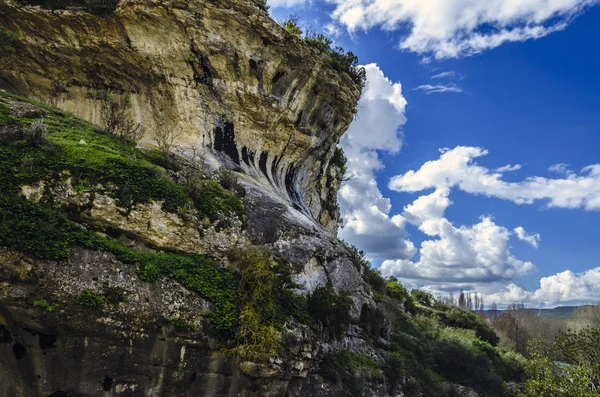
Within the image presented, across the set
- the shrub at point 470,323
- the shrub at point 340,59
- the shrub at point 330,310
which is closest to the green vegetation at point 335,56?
the shrub at point 340,59

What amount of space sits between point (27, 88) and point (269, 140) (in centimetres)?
1132

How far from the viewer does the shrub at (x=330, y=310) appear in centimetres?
1201

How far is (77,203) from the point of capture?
376 inches

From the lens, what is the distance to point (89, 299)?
7.93 meters

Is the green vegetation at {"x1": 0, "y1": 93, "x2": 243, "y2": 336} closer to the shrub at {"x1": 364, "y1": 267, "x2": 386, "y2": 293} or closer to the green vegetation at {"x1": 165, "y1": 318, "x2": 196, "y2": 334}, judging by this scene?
the green vegetation at {"x1": 165, "y1": 318, "x2": 196, "y2": 334}

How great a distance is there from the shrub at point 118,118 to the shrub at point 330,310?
861 cm

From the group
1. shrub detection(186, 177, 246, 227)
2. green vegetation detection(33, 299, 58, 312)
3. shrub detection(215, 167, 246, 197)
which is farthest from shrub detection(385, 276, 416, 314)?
green vegetation detection(33, 299, 58, 312)

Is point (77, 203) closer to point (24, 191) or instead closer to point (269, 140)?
point (24, 191)

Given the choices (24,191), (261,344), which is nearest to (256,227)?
(261,344)

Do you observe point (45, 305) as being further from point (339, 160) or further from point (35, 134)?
point (339, 160)

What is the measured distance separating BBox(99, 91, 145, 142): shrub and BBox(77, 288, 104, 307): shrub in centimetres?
713

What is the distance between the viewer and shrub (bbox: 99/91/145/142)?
14.6 m

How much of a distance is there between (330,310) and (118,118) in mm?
11002

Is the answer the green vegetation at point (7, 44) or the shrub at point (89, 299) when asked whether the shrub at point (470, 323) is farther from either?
the green vegetation at point (7, 44)
